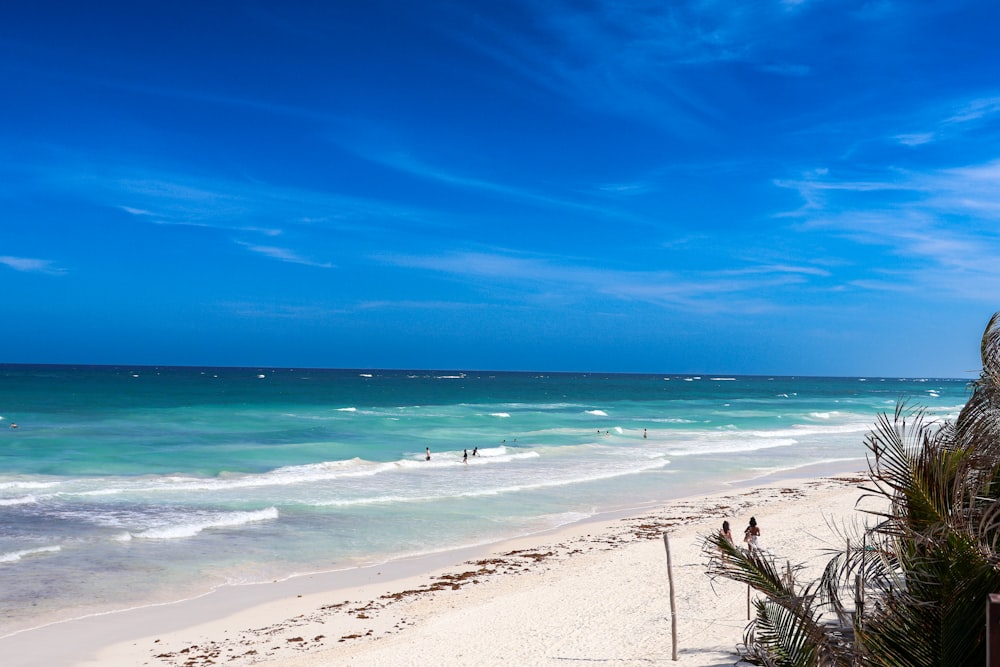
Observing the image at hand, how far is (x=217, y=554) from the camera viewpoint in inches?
706

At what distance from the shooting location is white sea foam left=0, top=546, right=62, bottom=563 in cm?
1669

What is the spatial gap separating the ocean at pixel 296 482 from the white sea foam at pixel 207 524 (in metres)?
0.07

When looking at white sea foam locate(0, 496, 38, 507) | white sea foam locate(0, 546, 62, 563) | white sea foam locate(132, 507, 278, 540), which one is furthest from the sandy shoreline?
white sea foam locate(0, 496, 38, 507)

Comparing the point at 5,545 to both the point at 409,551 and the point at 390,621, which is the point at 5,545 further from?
the point at 390,621

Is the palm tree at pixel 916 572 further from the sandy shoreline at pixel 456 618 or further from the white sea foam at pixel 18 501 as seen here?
the white sea foam at pixel 18 501

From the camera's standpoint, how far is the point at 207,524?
21.0m

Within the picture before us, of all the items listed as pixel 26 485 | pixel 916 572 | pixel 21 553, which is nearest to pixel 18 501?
pixel 26 485

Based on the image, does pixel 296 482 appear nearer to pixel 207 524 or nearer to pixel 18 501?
pixel 207 524

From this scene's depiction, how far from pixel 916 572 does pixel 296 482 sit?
2670 cm

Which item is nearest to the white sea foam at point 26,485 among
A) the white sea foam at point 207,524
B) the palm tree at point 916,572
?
the white sea foam at point 207,524

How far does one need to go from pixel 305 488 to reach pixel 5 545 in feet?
35.1

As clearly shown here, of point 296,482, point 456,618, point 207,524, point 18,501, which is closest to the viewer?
point 456,618

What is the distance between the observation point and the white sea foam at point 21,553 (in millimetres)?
16688

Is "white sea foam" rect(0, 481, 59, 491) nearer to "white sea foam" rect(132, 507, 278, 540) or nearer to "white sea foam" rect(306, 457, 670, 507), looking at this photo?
"white sea foam" rect(132, 507, 278, 540)
